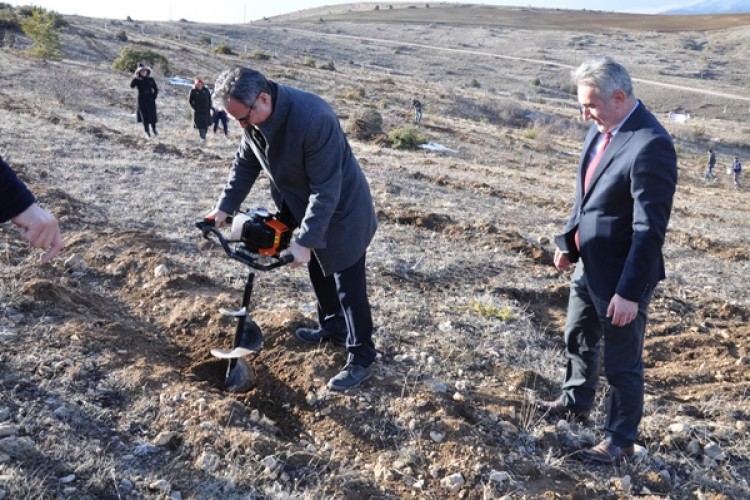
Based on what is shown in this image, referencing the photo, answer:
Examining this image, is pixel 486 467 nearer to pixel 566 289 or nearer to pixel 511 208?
pixel 566 289

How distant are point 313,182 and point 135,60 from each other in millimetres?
24621

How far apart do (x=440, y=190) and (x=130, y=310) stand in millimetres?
6812

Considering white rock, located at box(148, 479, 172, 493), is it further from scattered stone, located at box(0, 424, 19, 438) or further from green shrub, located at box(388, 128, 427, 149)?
green shrub, located at box(388, 128, 427, 149)

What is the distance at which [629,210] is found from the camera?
3.04 meters

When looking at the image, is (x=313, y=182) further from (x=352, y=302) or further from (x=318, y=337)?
(x=318, y=337)

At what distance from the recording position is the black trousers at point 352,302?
364 centimetres

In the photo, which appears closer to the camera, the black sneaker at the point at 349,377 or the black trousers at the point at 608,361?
the black trousers at the point at 608,361

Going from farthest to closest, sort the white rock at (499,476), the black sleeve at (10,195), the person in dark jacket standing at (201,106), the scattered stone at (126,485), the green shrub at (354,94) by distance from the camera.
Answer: the green shrub at (354,94), the person in dark jacket standing at (201,106), the white rock at (499,476), the scattered stone at (126,485), the black sleeve at (10,195)

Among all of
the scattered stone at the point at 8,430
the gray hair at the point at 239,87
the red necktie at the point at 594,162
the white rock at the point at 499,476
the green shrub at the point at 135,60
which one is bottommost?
the white rock at the point at 499,476

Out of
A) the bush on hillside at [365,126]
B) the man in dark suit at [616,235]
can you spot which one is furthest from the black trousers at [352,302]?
the bush on hillside at [365,126]

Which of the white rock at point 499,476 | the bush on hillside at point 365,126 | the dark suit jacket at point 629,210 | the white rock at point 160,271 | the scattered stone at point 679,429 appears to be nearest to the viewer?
the dark suit jacket at point 629,210

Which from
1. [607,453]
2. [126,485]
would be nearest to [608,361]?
[607,453]

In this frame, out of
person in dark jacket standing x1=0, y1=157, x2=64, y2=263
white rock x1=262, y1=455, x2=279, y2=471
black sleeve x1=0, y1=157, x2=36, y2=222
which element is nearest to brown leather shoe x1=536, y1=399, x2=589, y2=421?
white rock x1=262, y1=455, x2=279, y2=471

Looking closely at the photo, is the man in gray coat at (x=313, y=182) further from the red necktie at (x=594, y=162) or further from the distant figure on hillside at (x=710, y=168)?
the distant figure on hillside at (x=710, y=168)
